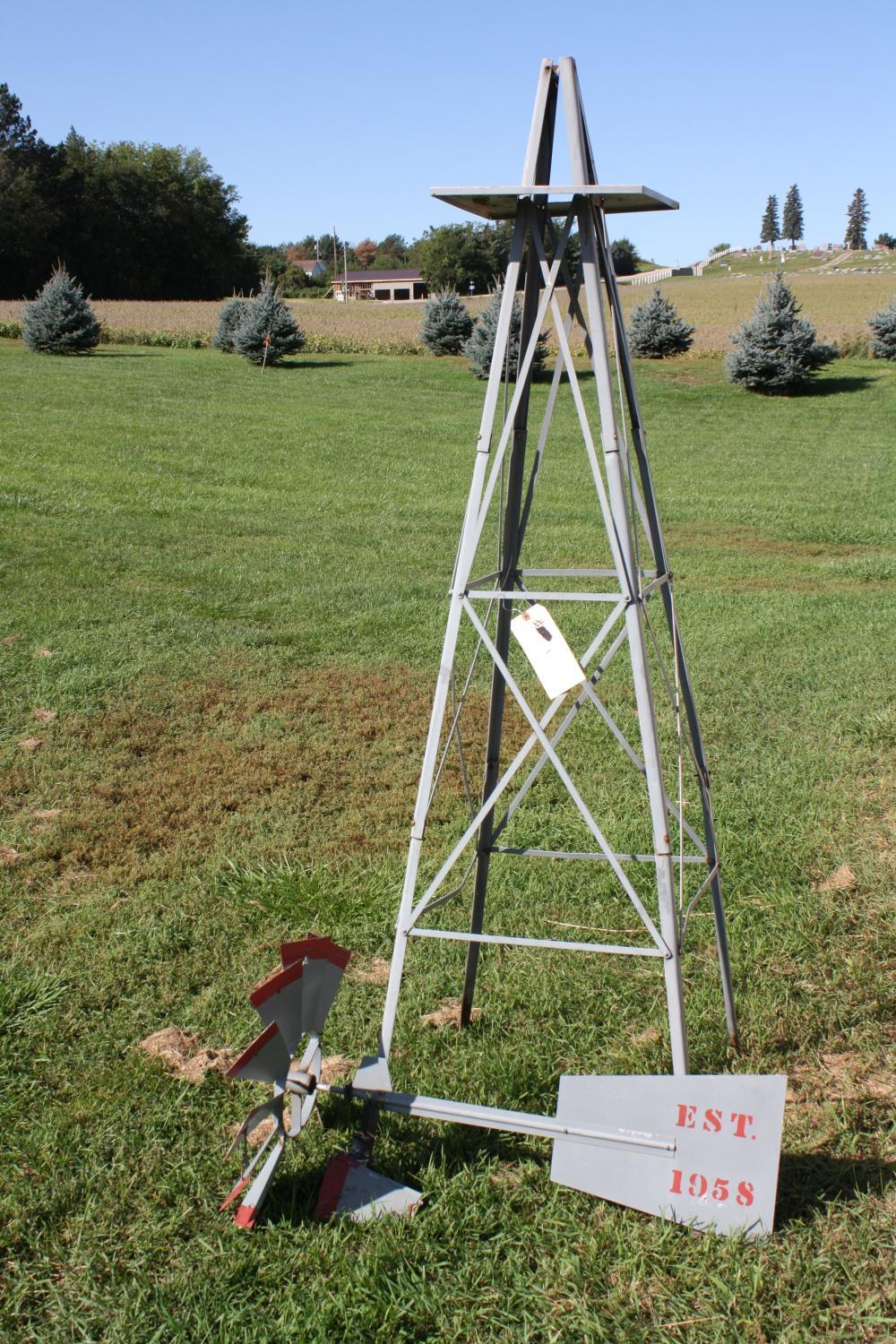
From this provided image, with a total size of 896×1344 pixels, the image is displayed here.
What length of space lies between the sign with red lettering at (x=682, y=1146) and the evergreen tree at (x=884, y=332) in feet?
86.0

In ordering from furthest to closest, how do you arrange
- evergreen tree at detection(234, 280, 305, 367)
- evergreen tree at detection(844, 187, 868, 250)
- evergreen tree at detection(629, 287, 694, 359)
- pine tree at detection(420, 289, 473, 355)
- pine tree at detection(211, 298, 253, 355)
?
evergreen tree at detection(844, 187, 868, 250) → pine tree at detection(211, 298, 253, 355) → pine tree at detection(420, 289, 473, 355) → evergreen tree at detection(629, 287, 694, 359) → evergreen tree at detection(234, 280, 305, 367)

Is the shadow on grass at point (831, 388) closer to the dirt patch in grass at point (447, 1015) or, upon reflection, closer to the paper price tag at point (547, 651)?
the dirt patch in grass at point (447, 1015)

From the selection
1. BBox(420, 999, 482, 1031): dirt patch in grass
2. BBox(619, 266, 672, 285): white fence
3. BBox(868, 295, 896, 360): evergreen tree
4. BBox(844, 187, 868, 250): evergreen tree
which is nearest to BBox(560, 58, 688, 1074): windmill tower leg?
BBox(420, 999, 482, 1031): dirt patch in grass

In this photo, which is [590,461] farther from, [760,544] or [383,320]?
[383,320]

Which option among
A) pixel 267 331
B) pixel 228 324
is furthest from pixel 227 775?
pixel 228 324

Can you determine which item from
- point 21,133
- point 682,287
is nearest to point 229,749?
point 682,287

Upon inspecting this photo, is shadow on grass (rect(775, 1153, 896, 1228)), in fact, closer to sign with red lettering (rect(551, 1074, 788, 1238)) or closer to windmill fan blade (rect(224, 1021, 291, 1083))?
sign with red lettering (rect(551, 1074, 788, 1238))

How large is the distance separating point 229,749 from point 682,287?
56.5 meters

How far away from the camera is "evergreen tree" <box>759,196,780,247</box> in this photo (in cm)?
14550

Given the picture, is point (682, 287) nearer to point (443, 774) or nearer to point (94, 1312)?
point (443, 774)

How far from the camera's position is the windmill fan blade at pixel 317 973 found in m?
2.64

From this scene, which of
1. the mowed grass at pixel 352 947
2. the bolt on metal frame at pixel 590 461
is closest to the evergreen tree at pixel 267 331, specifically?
Result: the mowed grass at pixel 352 947

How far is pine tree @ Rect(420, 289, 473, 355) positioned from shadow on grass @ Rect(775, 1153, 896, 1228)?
1040 inches

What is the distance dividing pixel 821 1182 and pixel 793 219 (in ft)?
526
